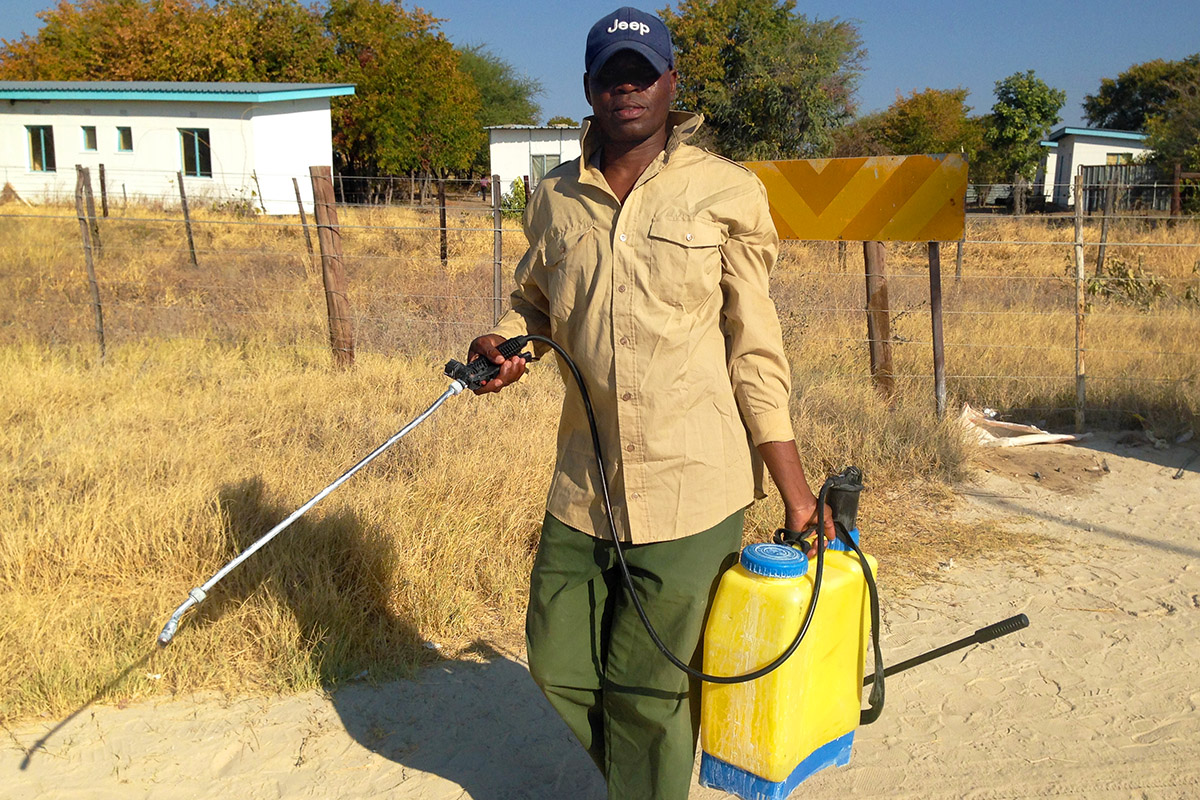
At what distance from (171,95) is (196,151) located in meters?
1.49

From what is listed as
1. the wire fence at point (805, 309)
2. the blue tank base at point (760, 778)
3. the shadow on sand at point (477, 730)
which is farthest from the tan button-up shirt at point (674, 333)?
the wire fence at point (805, 309)

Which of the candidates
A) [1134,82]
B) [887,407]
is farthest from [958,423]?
[1134,82]

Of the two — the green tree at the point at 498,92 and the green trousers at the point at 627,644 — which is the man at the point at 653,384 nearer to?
the green trousers at the point at 627,644

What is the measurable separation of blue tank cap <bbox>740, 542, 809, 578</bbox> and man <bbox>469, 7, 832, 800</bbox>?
0.12 m

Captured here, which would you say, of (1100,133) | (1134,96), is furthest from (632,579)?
(1134,96)

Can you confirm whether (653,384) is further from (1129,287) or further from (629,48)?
(1129,287)

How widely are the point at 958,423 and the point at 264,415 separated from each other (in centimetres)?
410

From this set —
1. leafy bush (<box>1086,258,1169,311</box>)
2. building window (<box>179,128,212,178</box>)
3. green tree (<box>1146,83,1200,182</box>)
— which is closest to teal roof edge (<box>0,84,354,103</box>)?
building window (<box>179,128,212,178</box>)

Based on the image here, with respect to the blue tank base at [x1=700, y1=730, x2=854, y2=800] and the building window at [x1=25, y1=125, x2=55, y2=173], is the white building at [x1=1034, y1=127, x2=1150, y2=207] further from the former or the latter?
the blue tank base at [x1=700, y1=730, x2=854, y2=800]

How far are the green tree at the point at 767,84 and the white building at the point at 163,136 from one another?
393 inches

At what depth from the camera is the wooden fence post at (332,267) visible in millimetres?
6781

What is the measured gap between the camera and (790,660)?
81.4 inches

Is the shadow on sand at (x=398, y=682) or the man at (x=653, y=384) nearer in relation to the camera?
the man at (x=653, y=384)

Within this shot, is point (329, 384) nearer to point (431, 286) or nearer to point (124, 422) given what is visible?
point (124, 422)
